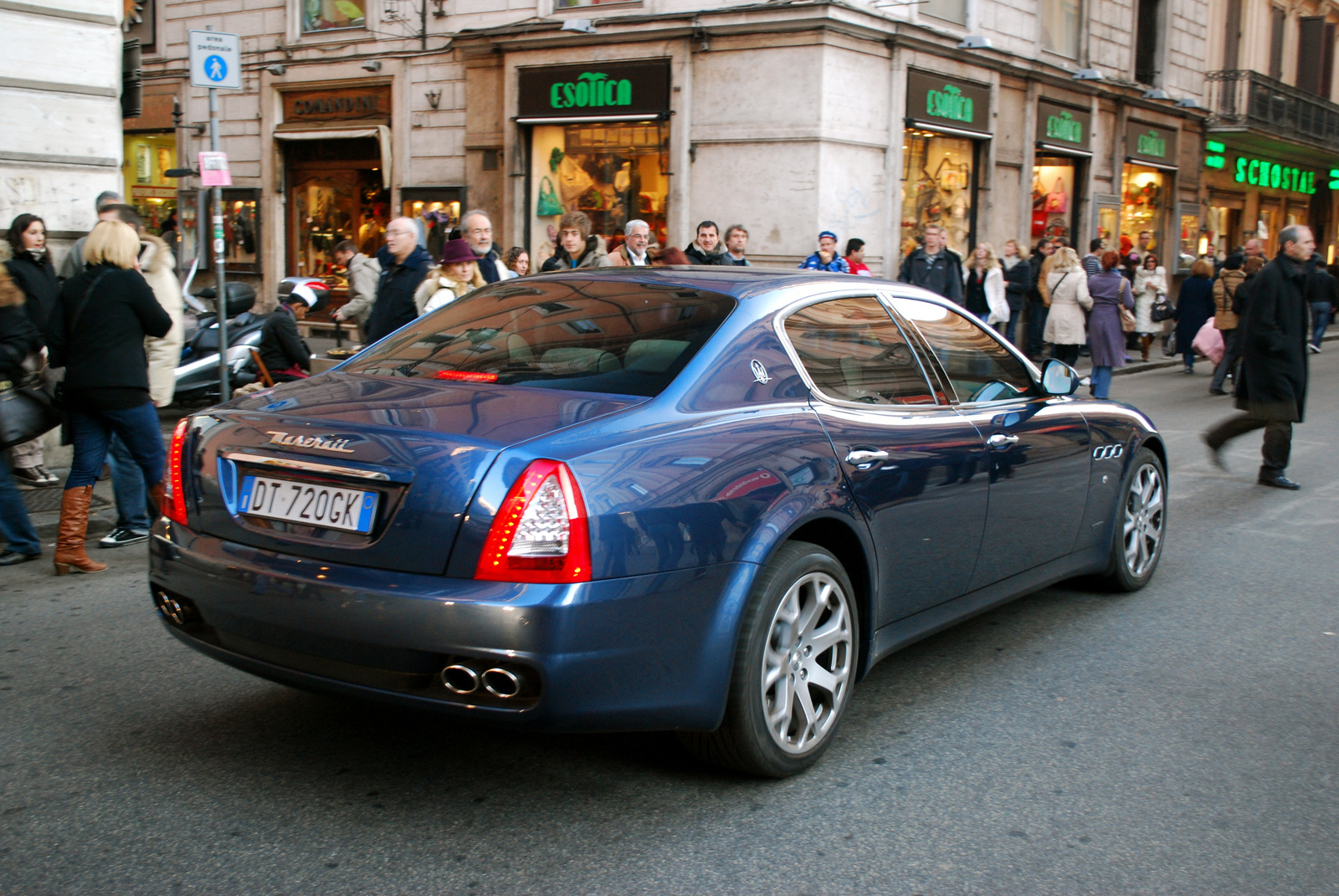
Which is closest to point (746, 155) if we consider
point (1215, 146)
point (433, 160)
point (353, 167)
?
point (433, 160)

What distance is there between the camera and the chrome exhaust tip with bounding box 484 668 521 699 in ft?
9.51

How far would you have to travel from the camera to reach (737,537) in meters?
3.24

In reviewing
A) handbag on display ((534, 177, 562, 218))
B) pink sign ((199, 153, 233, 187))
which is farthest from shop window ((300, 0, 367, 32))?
pink sign ((199, 153, 233, 187))

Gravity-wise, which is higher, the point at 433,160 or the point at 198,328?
the point at 433,160

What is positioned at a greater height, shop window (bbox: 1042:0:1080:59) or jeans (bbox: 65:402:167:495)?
shop window (bbox: 1042:0:1080:59)

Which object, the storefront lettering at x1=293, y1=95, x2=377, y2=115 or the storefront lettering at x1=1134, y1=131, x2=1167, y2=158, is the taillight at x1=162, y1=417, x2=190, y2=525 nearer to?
the storefront lettering at x1=293, y1=95, x2=377, y2=115

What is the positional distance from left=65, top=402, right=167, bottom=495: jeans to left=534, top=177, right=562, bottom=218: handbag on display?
1277 cm

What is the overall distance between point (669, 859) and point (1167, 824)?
1326 millimetres

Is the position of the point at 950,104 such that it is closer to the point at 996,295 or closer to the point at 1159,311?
the point at 996,295

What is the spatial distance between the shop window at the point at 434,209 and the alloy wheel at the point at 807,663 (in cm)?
1501

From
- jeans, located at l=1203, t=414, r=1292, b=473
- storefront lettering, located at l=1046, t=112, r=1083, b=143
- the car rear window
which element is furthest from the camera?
storefront lettering, located at l=1046, t=112, r=1083, b=143

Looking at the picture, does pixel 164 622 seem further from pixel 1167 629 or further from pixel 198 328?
pixel 198 328

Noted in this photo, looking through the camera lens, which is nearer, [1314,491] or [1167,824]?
[1167,824]

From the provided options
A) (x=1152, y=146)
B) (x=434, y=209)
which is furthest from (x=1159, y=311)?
(x=434, y=209)
